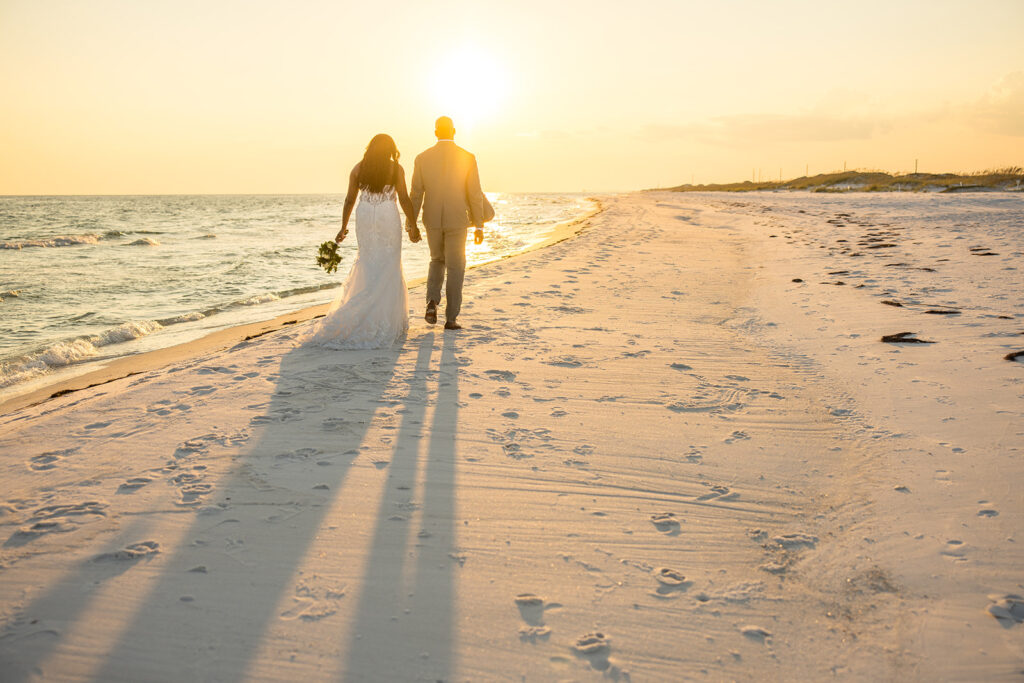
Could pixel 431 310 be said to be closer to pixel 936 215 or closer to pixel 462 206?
pixel 462 206

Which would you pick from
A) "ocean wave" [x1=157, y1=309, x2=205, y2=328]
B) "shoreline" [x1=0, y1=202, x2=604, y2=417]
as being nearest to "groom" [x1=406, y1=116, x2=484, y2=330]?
"shoreline" [x1=0, y1=202, x2=604, y2=417]

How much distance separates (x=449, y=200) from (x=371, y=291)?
1338mm

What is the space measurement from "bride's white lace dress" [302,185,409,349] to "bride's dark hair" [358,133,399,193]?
0.28ft

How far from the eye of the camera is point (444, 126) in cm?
648

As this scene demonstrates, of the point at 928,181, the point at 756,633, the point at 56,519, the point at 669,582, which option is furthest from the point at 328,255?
the point at 928,181

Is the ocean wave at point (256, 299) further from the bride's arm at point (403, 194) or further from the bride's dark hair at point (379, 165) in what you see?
the bride's dark hair at point (379, 165)

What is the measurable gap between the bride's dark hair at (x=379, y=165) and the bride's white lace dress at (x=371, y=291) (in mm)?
86

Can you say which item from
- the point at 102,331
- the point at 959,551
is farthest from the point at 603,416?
the point at 102,331

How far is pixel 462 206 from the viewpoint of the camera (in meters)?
6.61

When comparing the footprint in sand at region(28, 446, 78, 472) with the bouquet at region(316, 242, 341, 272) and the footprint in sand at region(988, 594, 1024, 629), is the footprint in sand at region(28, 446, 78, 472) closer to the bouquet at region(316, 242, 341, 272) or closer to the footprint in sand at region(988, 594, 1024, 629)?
the bouquet at region(316, 242, 341, 272)

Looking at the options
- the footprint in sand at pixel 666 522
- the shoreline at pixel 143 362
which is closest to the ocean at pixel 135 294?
the shoreline at pixel 143 362

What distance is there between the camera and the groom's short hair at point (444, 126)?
648 cm

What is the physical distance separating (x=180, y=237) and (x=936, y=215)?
3087cm

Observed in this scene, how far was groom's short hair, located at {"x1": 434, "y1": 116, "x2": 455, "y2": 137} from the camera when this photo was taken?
6.48 meters
